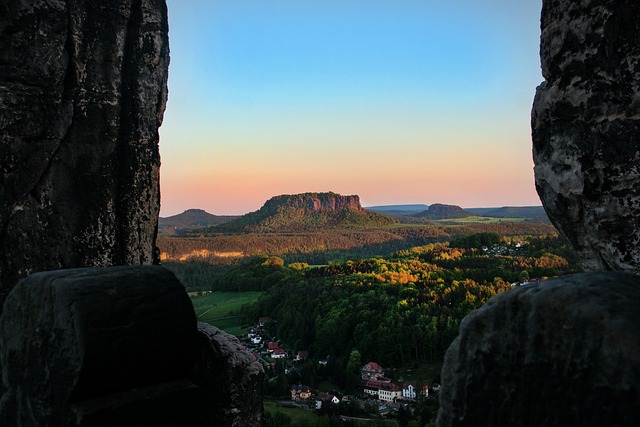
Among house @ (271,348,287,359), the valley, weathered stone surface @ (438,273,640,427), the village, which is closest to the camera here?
weathered stone surface @ (438,273,640,427)

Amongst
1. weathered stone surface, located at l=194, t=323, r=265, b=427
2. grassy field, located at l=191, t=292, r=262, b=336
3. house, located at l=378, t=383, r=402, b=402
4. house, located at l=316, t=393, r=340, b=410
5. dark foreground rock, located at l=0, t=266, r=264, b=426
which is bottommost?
house, located at l=378, t=383, r=402, b=402

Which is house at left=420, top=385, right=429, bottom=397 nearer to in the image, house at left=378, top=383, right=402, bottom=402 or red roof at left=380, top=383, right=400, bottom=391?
house at left=378, top=383, right=402, bottom=402

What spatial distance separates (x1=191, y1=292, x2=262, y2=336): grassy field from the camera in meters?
94.7

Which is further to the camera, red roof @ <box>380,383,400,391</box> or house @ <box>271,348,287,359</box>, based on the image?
house @ <box>271,348,287,359</box>

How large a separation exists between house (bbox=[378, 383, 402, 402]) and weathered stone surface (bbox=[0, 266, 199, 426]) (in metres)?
63.2

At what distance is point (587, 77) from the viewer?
389 centimetres

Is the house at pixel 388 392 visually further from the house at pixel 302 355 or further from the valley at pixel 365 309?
the house at pixel 302 355

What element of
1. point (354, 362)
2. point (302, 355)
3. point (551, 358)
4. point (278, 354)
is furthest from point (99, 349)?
point (278, 354)

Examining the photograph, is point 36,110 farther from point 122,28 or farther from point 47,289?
point 47,289

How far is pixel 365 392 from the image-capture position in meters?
65.2

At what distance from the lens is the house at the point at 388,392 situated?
63.2 meters

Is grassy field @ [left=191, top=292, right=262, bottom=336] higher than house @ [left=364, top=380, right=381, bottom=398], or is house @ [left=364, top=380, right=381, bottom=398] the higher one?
grassy field @ [left=191, top=292, right=262, bottom=336]

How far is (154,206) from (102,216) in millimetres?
989

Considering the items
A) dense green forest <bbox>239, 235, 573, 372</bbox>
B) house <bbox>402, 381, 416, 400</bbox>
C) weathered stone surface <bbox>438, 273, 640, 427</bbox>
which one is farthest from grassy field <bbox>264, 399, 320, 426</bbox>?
weathered stone surface <bbox>438, 273, 640, 427</bbox>
